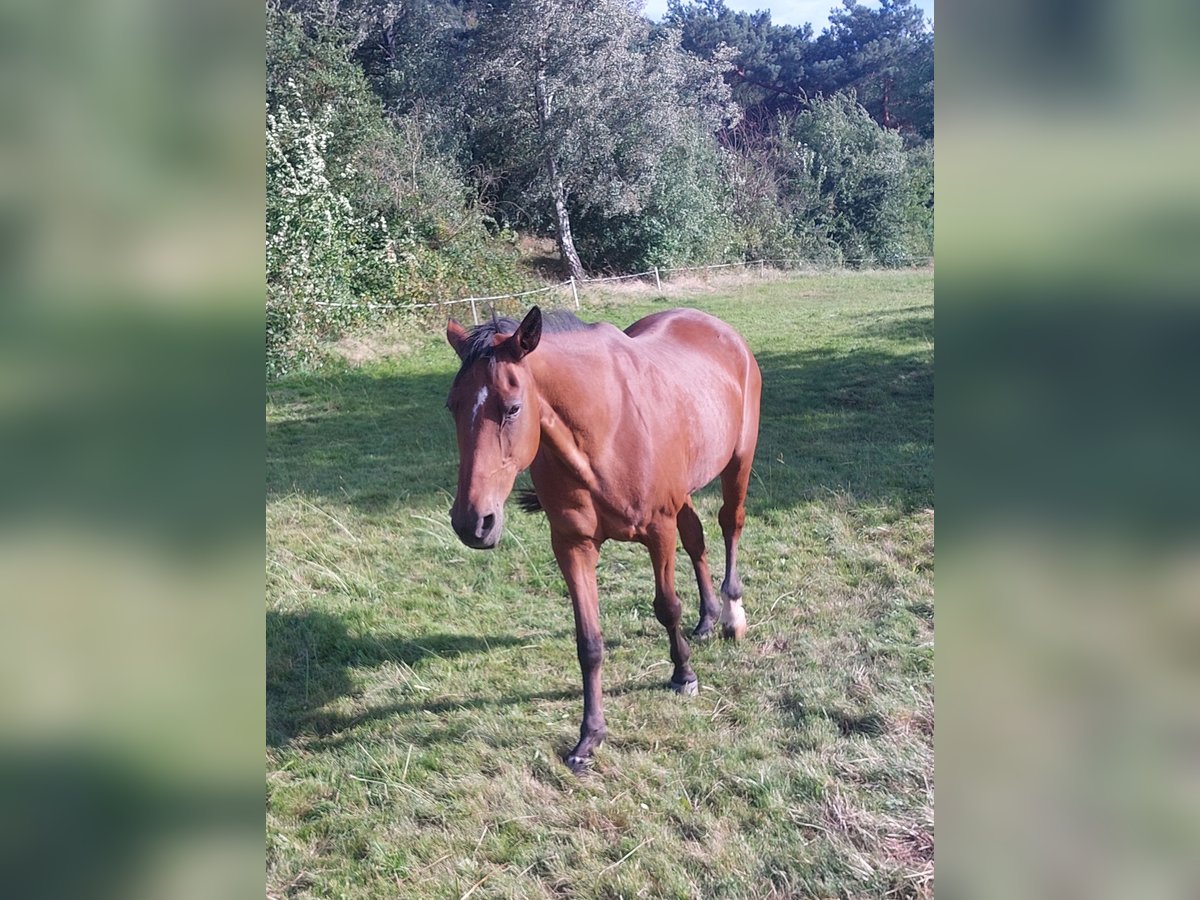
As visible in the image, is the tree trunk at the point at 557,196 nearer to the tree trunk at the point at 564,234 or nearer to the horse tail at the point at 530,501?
the tree trunk at the point at 564,234

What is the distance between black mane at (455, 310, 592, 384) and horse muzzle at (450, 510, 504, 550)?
483mm

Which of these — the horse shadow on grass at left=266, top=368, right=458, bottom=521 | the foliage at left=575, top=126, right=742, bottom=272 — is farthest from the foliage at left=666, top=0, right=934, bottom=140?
the horse shadow on grass at left=266, top=368, right=458, bottom=521

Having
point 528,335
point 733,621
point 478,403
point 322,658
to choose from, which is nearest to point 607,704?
point 733,621

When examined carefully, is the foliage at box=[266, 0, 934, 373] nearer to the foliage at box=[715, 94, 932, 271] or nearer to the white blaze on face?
the foliage at box=[715, 94, 932, 271]

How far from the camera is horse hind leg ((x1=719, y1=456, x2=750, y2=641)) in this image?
429cm

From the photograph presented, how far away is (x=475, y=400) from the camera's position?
2715 mm

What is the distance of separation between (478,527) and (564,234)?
20969 mm

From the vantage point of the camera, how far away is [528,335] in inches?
109

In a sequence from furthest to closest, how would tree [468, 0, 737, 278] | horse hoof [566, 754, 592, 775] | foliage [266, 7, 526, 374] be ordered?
tree [468, 0, 737, 278]
foliage [266, 7, 526, 374]
horse hoof [566, 754, 592, 775]

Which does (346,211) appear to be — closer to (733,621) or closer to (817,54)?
(733,621)

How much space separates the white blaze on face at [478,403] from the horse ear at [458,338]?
22 centimetres

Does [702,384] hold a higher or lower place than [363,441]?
higher
